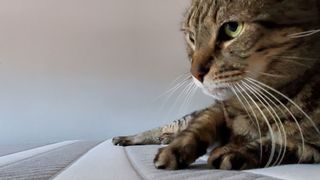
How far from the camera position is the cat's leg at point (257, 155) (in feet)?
2.43

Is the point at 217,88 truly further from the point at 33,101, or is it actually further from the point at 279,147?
the point at 33,101

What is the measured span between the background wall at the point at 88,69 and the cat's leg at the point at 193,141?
1.17 meters

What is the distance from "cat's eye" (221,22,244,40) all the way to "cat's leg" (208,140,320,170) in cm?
21

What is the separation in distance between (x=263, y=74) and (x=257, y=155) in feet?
0.50

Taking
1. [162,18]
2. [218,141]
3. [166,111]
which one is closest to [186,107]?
[166,111]

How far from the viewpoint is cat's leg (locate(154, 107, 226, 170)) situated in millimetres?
745

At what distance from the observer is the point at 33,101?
2.17 m

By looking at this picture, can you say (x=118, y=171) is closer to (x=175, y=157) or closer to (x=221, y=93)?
(x=175, y=157)

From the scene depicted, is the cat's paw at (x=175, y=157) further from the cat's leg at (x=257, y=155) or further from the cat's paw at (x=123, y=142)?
the cat's paw at (x=123, y=142)

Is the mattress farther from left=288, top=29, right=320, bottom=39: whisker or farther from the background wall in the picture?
the background wall

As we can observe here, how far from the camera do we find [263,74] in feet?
2.72

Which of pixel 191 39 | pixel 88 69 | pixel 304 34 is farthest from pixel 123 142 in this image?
pixel 88 69

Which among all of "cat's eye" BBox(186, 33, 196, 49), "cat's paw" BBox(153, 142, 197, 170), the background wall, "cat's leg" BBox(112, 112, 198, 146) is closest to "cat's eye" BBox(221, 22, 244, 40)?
"cat's eye" BBox(186, 33, 196, 49)

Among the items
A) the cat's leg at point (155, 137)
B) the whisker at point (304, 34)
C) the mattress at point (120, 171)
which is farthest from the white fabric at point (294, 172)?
the cat's leg at point (155, 137)
